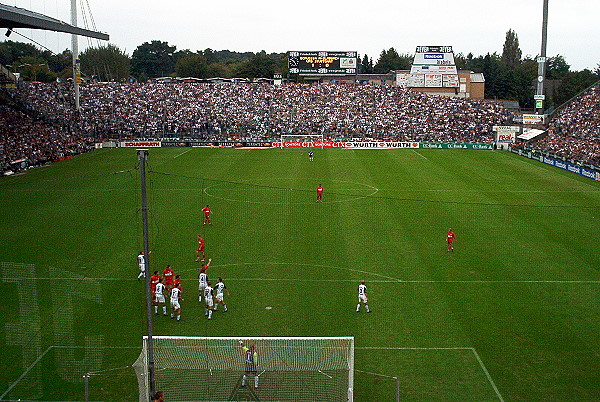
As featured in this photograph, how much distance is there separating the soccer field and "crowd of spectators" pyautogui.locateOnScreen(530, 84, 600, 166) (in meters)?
14.4

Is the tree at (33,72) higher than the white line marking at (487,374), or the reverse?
the tree at (33,72)

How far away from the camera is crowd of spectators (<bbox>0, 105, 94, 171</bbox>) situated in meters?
49.3

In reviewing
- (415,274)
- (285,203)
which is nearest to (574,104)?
(285,203)

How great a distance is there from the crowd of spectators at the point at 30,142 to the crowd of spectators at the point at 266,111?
281 inches

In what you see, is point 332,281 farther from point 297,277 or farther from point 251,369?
point 251,369

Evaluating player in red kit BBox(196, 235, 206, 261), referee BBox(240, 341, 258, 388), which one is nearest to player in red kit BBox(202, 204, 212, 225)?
player in red kit BBox(196, 235, 206, 261)

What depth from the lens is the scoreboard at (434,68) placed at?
91625 millimetres

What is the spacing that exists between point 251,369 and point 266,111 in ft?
225

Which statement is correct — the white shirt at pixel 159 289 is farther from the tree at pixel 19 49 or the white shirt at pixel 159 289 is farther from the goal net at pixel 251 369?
the tree at pixel 19 49

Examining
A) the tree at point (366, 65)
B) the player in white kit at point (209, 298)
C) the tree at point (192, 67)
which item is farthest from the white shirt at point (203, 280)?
the tree at point (366, 65)

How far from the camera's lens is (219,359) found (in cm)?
1487

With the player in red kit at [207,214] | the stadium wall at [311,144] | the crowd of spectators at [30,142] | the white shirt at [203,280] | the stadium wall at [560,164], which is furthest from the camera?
the stadium wall at [311,144]

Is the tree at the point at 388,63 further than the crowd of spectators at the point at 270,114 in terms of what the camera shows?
Yes

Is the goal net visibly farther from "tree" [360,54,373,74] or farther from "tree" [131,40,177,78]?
"tree" [131,40,177,78]
